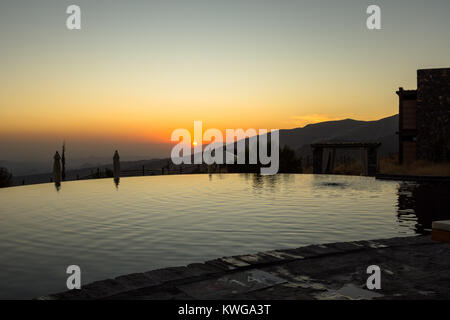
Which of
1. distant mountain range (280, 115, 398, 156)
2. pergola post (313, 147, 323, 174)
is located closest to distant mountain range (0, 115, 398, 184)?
distant mountain range (280, 115, 398, 156)

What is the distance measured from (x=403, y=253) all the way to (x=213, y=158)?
36250mm

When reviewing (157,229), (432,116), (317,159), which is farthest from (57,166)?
(432,116)

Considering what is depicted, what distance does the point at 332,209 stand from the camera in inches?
598

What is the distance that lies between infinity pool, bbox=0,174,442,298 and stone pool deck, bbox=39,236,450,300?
2.00 metres

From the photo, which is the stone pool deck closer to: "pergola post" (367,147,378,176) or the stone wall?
"pergola post" (367,147,378,176)

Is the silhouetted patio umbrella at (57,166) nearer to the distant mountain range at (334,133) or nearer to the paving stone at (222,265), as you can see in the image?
the paving stone at (222,265)

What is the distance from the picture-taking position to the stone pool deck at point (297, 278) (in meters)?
4.91

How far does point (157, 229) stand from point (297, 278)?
21.5 ft

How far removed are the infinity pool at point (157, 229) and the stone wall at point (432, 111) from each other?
20207 mm

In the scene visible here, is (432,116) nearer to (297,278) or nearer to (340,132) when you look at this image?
(297,278)

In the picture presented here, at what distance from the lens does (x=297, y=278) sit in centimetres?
554

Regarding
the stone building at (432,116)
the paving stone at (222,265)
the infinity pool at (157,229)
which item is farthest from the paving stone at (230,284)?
the stone building at (432,116)
